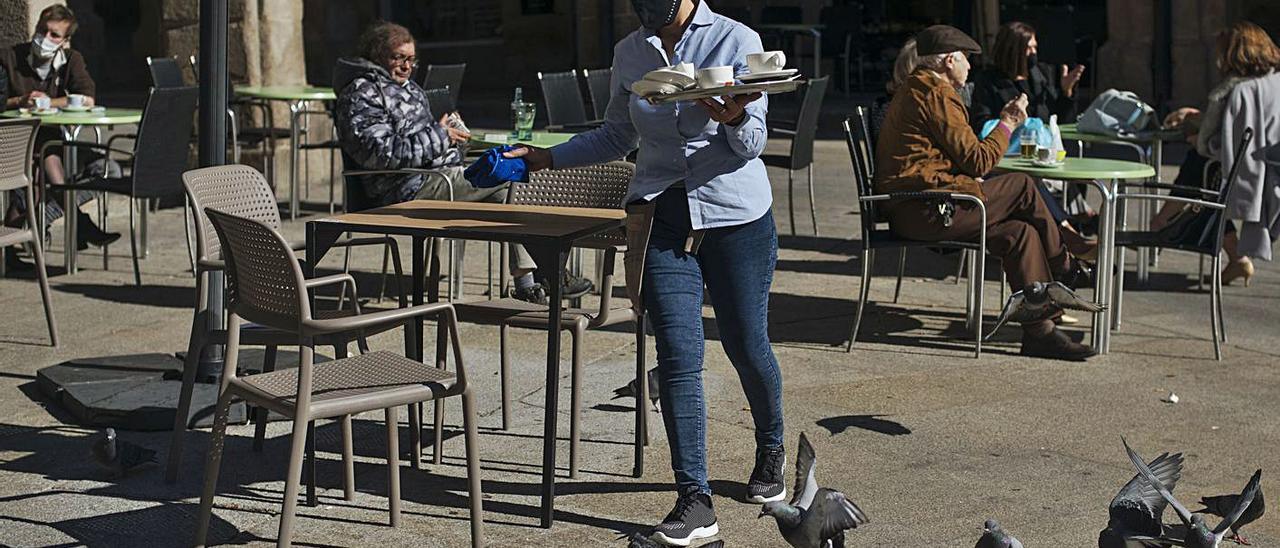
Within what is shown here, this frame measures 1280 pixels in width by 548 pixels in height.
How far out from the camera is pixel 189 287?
8.38 metres

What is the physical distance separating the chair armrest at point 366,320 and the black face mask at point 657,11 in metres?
0.88

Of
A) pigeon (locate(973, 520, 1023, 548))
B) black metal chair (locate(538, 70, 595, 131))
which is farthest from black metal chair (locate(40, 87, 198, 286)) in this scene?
pigeon (locate(973, 520, 1023, 548))

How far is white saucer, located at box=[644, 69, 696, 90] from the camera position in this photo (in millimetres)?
4078

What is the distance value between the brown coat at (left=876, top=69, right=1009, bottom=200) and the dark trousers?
106mm

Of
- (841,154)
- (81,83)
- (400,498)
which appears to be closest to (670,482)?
(400,498)

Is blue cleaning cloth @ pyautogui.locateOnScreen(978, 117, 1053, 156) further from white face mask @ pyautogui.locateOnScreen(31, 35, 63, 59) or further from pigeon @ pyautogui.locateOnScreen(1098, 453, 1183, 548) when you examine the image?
white face mask @ pyautogui.locateOnScreen(31, 35, 63, 59)

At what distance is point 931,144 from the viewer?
6.84 metres

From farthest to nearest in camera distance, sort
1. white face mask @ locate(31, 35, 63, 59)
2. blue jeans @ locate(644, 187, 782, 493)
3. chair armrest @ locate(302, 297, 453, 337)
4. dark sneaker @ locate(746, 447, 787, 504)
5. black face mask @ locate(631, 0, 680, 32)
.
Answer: white face mask @ locate(31, 35, 63, 59) → dark sneaker @ locate(746, 447, 787, 504) → blue jeans @ locate(644, 187, 782, 493) → black face mask @ locate(631, 0, 680, 32) → chair armrest @ locate(302, 297, 453, 337)

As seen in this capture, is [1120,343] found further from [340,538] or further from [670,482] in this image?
[340,538]

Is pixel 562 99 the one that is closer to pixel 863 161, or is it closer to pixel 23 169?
pixel 863 161

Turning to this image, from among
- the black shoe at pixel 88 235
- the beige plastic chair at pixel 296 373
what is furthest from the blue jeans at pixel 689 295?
the black shoe at pixel 88 235

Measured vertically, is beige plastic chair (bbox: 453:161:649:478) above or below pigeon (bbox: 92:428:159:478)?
above

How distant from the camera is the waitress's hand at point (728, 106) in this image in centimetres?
417

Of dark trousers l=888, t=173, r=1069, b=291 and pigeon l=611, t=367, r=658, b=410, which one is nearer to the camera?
pigeon l=611, t=367, r=658, b=410
